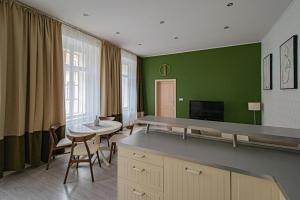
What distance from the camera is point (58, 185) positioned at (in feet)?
7.98

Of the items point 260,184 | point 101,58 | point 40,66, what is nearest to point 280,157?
point 260,184

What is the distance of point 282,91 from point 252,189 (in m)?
3.29

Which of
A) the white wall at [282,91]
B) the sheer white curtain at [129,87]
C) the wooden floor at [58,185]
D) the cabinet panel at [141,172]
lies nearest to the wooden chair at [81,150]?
the wooden floor at [58,185]

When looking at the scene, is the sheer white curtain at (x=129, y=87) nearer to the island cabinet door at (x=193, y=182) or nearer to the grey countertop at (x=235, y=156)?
the grey countertop at (x=235, y=156)

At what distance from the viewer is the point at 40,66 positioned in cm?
319

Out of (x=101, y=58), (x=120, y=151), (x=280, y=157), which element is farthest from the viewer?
(x=101, y=58)

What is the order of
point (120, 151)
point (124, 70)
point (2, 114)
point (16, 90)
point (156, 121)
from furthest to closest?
point (124, 70) → point (16, 90) → point (2, 114) → point (156, 121) → point (120, 151)

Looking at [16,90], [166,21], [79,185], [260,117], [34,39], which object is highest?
[166,21]

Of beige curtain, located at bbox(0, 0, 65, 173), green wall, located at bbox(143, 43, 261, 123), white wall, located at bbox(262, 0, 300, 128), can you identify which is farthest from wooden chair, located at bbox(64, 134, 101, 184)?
green wall, located at bbox(143, 43, 261, 123)

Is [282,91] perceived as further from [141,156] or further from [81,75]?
[81,75]

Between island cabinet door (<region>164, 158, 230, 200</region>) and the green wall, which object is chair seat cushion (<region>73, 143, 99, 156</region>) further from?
the green wall

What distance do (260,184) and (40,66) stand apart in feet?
12.7

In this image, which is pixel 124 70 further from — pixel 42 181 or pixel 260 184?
pixel 260 184

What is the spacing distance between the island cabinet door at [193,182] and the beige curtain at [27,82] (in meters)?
2.88
